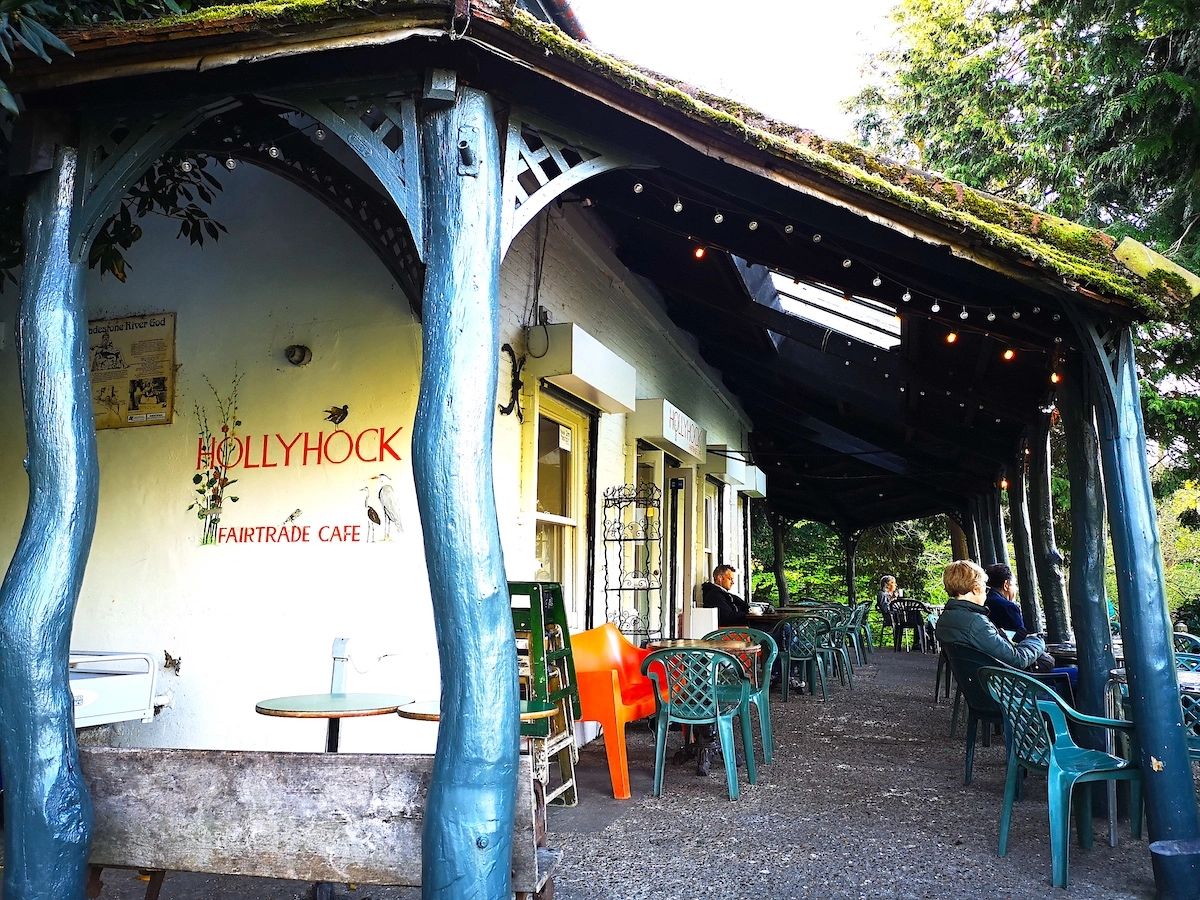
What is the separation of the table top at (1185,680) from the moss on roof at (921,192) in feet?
5.85

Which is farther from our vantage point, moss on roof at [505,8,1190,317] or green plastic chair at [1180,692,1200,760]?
green plastic chair at [1180,692,1200,760]

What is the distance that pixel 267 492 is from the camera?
16.6ft

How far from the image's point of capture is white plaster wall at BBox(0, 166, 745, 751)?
4.80 meters

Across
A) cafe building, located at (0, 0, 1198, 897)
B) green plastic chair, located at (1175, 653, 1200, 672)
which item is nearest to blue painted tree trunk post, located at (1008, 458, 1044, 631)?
cafe building, located at (0, 0, 1198, 897)

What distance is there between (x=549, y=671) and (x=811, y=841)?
1.53m

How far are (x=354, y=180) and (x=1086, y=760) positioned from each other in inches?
175

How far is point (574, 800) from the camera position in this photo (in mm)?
4688

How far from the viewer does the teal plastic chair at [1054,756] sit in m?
3.52

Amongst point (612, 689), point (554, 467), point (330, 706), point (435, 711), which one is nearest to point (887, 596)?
point (554, 467)

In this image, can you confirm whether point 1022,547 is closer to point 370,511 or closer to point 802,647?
point 802,647

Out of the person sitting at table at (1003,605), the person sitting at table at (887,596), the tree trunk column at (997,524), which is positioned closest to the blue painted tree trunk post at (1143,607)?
the person sitting at table at (1003,605)

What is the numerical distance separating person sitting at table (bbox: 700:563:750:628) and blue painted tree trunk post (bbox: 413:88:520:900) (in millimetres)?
6186

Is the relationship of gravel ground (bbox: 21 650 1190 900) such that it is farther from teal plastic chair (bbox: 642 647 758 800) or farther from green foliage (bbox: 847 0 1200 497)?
→ green foliage (bbox: 847 0 1200 497)

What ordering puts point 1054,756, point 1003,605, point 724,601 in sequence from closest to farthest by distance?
point 1054,756 < point 1003,605 < point 724,601
